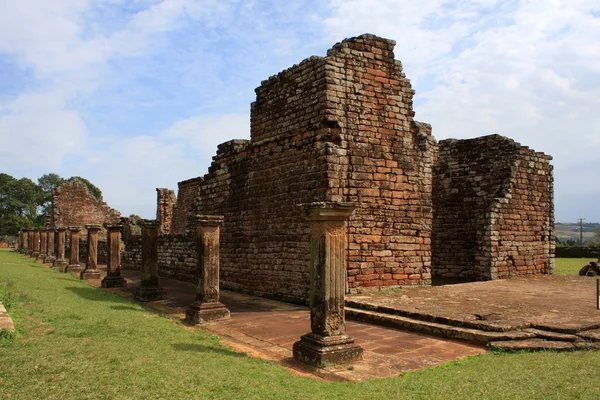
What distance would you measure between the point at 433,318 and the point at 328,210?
297cm

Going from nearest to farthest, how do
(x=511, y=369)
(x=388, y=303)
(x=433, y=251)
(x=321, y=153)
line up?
(x=511, y=369) → (x=388, y=303) → (x=321, y=153) → (x=433, y=251)

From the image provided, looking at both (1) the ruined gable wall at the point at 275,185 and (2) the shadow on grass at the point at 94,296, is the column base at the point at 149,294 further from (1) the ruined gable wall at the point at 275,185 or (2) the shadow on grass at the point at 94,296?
(1) the ruined gable wall at the point at 275,185

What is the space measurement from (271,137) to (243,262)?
3593 mm

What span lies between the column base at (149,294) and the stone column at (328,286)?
21.3ft

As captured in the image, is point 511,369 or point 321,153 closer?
point 511,369

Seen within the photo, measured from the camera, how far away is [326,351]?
548cm

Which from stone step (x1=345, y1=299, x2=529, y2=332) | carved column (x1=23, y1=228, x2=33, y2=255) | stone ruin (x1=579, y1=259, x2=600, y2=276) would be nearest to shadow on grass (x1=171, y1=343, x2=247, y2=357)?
stone step (x1=345, y1=299, x2=529, y2=332)

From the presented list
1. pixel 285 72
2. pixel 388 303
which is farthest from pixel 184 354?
pixel 285 72

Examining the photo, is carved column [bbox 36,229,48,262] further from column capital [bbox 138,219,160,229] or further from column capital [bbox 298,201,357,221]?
column capital [bbox 298,201,357,221]

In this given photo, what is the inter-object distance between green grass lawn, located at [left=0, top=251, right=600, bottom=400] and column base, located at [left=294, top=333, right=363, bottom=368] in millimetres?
406

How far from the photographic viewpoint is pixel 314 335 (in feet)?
18.9

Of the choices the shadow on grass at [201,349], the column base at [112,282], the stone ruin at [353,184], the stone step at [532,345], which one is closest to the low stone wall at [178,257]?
the stone ruin at [353,184]

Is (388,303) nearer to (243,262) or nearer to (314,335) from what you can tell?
(314,335)

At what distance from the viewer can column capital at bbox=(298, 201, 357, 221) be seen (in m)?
5.77
